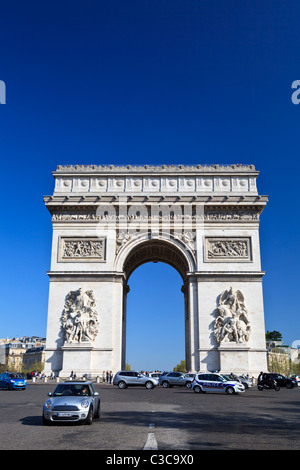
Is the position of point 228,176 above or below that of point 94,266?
above

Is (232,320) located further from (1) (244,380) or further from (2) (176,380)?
(2) (176,380)

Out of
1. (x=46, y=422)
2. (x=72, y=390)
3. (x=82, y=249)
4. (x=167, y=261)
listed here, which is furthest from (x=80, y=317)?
(x=46, y=422)

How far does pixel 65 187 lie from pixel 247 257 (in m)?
15.6

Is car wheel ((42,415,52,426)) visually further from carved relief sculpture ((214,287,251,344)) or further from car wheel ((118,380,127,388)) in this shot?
carved relief sculpture ((214,287,251,344))

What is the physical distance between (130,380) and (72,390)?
1789cm

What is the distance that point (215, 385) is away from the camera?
2500 centimetres

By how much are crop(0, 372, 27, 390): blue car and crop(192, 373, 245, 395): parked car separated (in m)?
10.2

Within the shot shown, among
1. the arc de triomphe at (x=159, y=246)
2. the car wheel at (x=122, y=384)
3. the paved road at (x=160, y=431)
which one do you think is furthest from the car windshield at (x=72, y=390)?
the arc de triomphe at (x=159, y=246)

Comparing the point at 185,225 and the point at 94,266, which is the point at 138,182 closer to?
the point at 185,225

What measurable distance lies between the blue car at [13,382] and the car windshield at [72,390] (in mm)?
16142

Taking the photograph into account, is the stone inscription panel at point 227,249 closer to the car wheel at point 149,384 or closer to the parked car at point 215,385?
the car wheel at point 149,384

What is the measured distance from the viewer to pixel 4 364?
9575 centimetres
